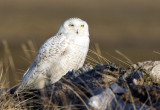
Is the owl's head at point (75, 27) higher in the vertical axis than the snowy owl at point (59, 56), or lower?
higher

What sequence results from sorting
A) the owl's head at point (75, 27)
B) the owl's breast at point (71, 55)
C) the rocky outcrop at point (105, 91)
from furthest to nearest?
the owl's head at point (75, 27) → the owl's breast at point (71, 55) → the rocky outcrop at point (105, 91)

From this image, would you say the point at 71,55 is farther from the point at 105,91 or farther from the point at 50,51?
the point at 105,91

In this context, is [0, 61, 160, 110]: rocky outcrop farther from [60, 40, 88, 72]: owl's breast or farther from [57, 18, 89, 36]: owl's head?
[57, 18, 89, 36]: owl's head

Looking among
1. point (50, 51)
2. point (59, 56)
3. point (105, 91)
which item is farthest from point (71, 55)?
point (105, 91)

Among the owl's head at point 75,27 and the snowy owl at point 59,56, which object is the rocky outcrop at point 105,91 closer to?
the snowy owl at point 59,56

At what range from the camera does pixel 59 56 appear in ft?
21.4

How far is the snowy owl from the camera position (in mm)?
6477

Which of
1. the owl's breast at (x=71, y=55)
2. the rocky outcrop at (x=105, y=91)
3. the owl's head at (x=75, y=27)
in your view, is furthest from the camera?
the owl's head at (x=75, y=27)

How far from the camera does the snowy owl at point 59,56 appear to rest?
21.2ft

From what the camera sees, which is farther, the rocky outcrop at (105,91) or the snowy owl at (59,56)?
the snowy owl at (59,56)

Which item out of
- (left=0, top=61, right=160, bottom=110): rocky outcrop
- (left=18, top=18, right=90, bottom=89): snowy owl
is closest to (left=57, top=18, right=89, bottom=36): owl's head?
(left=18, top=18, right=90, bottom=89): snowy owl

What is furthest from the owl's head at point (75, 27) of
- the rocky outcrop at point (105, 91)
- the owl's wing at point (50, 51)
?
the rocky outcrop at point (105, 91)

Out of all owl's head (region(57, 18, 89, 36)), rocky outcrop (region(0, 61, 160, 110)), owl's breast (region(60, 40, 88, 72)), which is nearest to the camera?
rocky outcrop (region(0, 61, 160, 110))

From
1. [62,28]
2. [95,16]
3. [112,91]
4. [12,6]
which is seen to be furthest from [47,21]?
[112,91]
